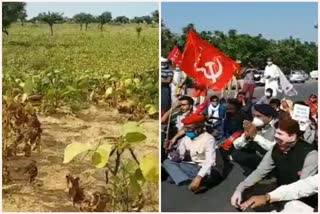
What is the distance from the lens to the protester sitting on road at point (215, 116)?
396 centimetres

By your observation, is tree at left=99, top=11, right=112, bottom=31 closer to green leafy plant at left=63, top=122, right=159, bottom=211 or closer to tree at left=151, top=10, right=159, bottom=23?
tree at left=151, top=10, right=159, bottom=23

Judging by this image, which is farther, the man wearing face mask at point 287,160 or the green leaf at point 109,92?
the green leaf at point 109,92

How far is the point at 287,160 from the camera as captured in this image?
392cm

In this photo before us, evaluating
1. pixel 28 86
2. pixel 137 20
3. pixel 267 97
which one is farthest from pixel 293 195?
pixel 28 86

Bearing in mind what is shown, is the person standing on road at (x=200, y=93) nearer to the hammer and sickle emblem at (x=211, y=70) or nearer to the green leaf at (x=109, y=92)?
the hammer and sickle emblem at (x=211, y=70)

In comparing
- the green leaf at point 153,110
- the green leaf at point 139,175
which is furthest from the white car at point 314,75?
the green leaf at point 139,175

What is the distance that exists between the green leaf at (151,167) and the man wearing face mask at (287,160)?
1.54 feet

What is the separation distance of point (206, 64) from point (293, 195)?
872 mm

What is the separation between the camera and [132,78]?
403cm

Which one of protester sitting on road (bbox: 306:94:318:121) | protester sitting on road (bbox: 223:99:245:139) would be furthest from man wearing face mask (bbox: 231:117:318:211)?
protester sitting on road (bbox: 223:99:245:139)

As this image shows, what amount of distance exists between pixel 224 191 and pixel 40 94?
1.18m

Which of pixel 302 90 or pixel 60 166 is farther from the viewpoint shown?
pixel 60 166

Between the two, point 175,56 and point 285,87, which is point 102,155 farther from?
point 285,87

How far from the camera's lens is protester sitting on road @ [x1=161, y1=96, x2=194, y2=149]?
3.98 m
